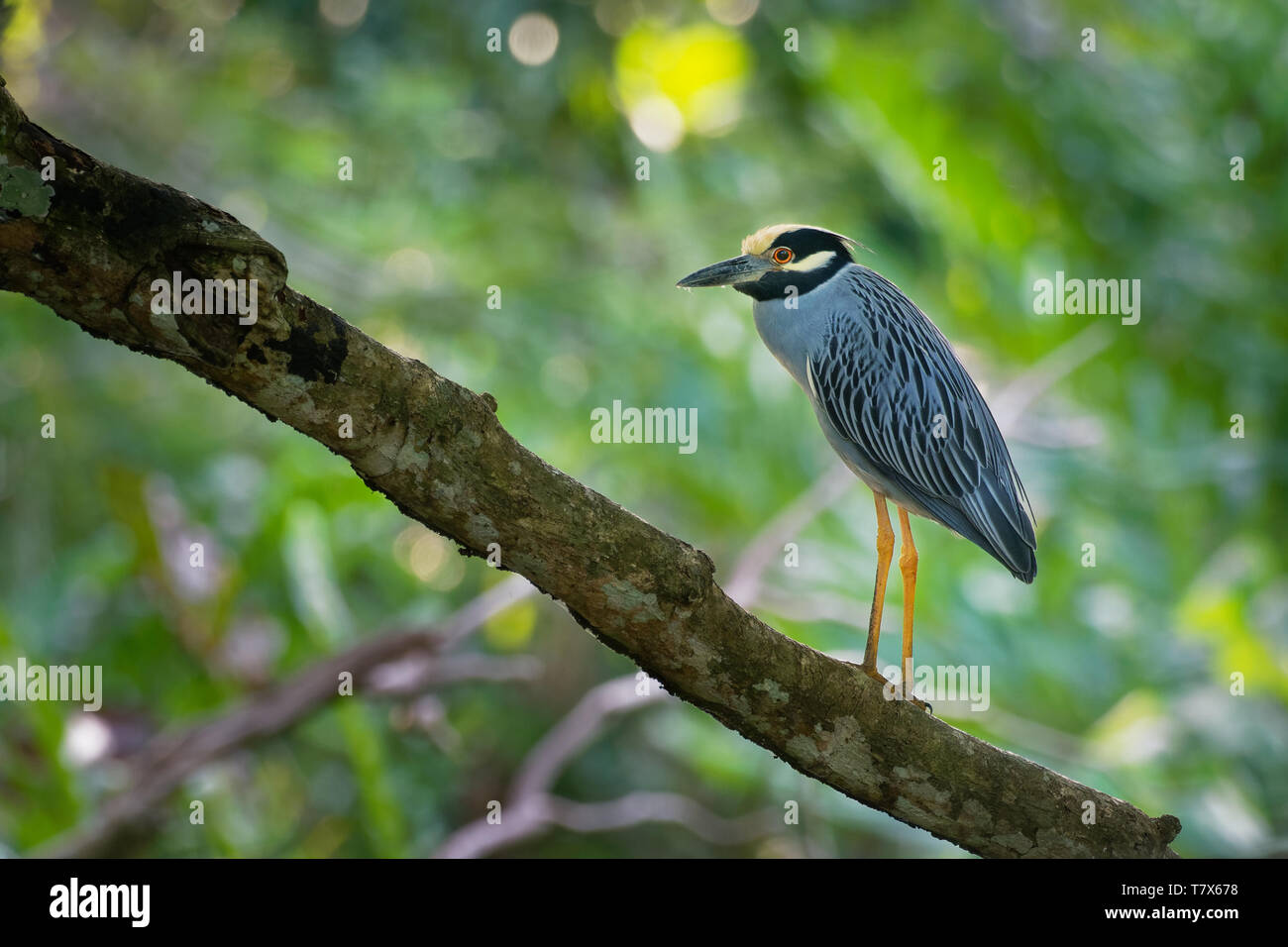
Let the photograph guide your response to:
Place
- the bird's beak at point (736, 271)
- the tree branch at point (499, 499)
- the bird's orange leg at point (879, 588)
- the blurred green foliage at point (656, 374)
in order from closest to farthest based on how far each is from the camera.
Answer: the tree branch at point (499, 499) < the bird's orange leg at point (879, 588) < the bird's beak at point (736, 271) < the blurred green foliage at point (656, 374)

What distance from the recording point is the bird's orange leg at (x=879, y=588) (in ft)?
9.50

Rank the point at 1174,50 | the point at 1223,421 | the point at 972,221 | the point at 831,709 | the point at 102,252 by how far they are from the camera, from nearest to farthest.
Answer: the point at 102,252, the point at 831,709, the point at 972,221, the point at 1223,421, the point at 1174,50

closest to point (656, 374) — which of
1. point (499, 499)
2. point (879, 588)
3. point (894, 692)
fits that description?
point (879, 588)

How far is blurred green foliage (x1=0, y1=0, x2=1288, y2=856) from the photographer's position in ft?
17.6

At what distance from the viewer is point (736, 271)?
314 cm

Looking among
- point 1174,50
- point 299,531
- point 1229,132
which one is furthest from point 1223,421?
point 299,531

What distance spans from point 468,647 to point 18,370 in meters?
3.07

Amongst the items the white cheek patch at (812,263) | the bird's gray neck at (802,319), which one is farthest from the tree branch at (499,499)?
the white cheek patch at (812,263)

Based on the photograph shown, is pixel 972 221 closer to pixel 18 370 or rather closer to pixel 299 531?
pixel 299 531

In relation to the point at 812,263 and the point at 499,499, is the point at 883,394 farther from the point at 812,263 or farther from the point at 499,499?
the point at 499,499

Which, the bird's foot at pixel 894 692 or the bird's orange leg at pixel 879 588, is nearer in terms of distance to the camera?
the bird's foot at pixel 894 692

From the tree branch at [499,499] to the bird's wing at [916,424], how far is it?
746 millimetres

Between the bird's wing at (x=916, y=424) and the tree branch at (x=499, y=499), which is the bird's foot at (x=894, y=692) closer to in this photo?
the tree branch at (x=499, y=499)

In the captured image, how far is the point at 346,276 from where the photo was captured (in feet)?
21.8
